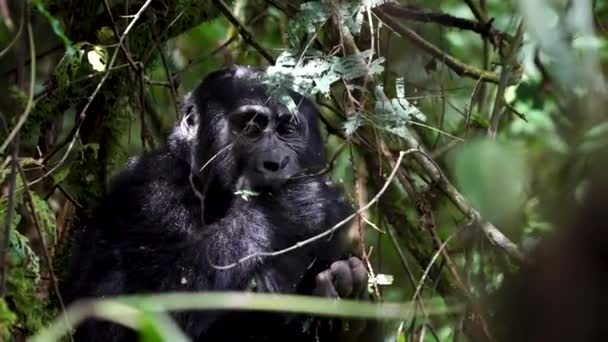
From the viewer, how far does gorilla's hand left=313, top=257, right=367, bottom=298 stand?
3.08m

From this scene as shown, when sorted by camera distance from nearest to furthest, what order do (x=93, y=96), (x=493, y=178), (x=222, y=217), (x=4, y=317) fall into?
(x=493, y=178)
(x=4, y=317)
(x=93, y=96)
(x=222, y=217)

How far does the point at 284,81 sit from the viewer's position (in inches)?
124

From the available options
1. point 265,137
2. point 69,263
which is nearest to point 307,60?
point 265,137

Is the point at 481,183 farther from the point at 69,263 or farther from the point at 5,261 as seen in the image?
the point at 69,263

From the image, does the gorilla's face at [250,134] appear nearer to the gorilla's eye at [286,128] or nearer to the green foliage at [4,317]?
the gorilla's eye at [286,128]

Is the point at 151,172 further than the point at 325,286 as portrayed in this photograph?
Yes

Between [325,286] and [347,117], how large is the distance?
0.54 m

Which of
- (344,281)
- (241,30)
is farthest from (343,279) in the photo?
(241,30)

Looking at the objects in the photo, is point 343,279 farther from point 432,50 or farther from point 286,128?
point 432,50

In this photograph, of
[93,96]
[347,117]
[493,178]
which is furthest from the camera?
[93,96]

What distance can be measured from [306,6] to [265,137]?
1.98ft

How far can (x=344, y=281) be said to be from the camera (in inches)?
121

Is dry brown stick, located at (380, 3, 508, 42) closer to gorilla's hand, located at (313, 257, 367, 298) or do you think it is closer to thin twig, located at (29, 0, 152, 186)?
thin twig, located at (29, 0, 152, 186)

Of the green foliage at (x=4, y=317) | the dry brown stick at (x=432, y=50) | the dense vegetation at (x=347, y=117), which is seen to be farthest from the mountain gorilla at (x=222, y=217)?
the green foliage at (x=4, y=317)
